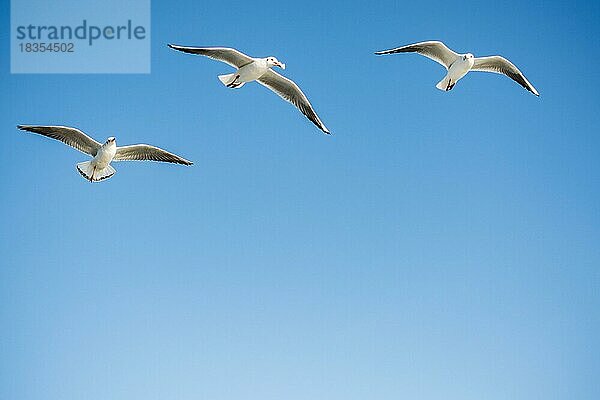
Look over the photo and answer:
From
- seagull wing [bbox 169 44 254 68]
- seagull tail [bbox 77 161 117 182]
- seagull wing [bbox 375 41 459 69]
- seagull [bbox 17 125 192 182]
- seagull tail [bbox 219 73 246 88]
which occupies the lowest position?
seagull tail [bbox 77 161 117 182]

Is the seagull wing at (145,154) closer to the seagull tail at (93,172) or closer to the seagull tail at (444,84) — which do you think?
the seagull tail at (93,172)

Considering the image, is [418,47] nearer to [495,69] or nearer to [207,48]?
[495,69]

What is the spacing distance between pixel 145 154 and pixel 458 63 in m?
2.28

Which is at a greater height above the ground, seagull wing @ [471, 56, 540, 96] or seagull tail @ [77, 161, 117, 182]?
seagull wing @ [471, 56, 540, 96]

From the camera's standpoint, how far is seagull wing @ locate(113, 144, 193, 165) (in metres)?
7.41

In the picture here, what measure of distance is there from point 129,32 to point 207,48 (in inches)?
36.5

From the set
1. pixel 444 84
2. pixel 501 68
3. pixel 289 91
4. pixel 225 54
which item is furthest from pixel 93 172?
pixel 501 68

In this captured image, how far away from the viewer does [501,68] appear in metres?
7.57

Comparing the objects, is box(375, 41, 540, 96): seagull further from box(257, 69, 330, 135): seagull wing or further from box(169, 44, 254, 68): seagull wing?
box(169, 44, 254, 68): seagull wing

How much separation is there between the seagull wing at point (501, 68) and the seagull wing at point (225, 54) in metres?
1.69

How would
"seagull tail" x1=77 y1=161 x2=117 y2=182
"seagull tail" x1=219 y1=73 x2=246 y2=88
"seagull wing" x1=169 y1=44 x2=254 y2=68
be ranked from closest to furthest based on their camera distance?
"seagull wing" x1=169 y1=44 x2=254 y2=68 → "seagull tail" x1=219 y1=73 x2=246 y2=88 → "seagull tail" x1=77 y1=161 x2=117 y2=182

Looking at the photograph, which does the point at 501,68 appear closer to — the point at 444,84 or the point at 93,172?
the point at 444,84

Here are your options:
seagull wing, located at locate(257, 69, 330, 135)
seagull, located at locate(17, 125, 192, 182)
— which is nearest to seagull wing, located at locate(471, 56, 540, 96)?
seagull wing, located at locate(257, 69, 330, 135)

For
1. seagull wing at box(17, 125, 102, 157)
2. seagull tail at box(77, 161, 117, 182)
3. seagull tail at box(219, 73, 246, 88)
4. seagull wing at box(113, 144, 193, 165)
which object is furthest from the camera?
seagull wing at box(113, 144, 193, 165)
